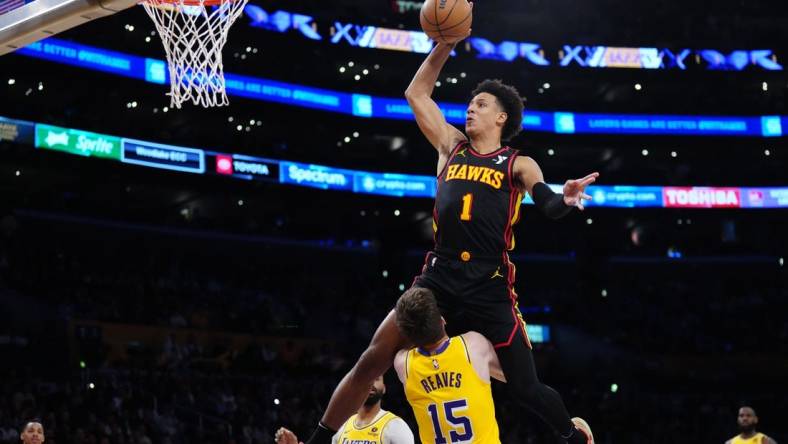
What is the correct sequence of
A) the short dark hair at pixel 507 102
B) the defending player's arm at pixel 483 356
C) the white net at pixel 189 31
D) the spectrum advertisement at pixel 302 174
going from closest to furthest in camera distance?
1. the defending player's arm at pixel 483 356
2. the short dark hair at pixel 507 102
3. the white net at pixel 189 31
4. the spectrum advertisement at pixel 302 174

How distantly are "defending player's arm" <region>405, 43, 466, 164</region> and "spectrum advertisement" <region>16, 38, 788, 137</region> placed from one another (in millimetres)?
19802

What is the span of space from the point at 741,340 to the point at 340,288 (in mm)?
12343

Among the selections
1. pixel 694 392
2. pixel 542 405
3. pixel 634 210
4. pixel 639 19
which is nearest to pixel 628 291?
pixel 634 210

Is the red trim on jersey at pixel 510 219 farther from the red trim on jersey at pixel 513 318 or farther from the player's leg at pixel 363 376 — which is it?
the player's leg at pixel 363 376

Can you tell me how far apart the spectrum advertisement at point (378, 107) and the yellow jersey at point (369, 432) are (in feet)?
60.8

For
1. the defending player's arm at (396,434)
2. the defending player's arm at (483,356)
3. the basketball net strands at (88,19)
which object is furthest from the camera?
the defending player's arm at (396,434)

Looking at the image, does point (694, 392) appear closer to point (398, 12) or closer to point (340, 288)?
point (340, 288)

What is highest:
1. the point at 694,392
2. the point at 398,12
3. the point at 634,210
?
the point at 398,12

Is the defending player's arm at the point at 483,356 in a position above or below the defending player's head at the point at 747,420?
above

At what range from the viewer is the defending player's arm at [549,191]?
509 cm

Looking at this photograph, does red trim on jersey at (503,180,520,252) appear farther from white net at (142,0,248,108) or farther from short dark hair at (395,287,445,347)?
white net at (142,0,248,108)

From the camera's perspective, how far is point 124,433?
52.5 ft

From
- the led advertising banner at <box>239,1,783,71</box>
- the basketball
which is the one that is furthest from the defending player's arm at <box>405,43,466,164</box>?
the led advertising banner at <box>239,1,783,71</box>

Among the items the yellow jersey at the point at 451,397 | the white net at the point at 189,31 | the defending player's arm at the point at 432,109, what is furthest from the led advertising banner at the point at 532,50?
the yellow jersey at the point at 451,397
